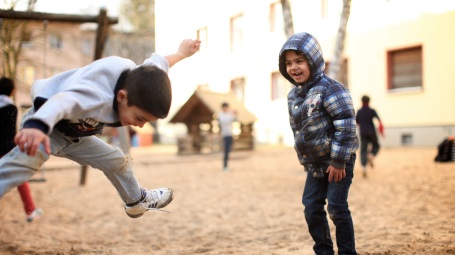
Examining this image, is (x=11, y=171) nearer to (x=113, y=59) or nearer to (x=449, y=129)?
(x=113, y=59)

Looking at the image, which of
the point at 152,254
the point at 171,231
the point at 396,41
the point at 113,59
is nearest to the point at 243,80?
the point at 171,231

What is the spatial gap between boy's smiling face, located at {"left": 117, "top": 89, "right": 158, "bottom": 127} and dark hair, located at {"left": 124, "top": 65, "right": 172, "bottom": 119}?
0.07ft

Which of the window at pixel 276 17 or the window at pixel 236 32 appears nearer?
the window at pixel 236 32

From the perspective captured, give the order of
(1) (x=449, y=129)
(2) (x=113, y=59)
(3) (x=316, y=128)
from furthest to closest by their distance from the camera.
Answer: (1) (x=449, y=129), (3) (x=316, y=128), (2) (x=113, y=59)

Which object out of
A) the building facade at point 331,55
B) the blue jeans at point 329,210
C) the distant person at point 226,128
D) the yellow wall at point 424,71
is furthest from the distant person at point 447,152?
the distant person at point 226,128

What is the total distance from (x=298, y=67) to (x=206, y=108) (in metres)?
13.9

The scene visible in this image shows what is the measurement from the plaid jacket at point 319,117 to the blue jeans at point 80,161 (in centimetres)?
108

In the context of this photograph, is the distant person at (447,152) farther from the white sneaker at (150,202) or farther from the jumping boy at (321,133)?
the white sneaker at (150,202)

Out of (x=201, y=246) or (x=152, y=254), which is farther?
(x=201, y=246)

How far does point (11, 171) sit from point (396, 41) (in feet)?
44.6

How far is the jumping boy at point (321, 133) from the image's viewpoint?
2.75m

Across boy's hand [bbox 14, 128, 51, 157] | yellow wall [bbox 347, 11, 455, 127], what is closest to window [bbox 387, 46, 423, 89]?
yellow wall [bbox 347, 11, 455, 127]

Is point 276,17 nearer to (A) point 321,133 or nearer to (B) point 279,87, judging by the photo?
(B) point 279,87

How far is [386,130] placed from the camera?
14.6 metres
